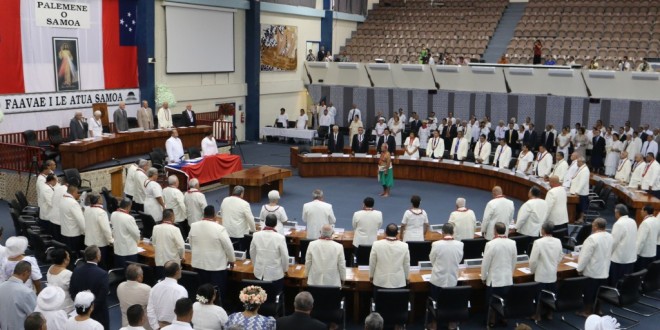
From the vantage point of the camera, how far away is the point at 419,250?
10.0 meters

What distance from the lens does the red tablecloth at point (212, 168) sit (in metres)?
17.3

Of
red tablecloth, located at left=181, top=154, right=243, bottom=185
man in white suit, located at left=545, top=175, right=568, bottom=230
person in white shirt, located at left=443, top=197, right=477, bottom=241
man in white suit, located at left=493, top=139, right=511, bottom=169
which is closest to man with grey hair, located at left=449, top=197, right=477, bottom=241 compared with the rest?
person in white shirt, located at left=443, top=197, right=477, bottom=241

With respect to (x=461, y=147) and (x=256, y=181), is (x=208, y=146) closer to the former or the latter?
(x=256, y=181)

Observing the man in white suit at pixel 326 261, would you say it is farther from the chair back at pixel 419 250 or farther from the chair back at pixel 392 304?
the chair back at pixel 419 250

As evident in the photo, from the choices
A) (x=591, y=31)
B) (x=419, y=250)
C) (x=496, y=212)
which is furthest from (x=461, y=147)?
(x=419, y=250)

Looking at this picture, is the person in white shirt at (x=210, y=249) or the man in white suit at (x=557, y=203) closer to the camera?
the person in white shirt at (x=210, y=249)

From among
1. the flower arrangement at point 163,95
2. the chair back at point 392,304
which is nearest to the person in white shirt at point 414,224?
the chair back at point 392,304

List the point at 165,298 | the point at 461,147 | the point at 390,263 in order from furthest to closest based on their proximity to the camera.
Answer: the point at 461,147
the point at 390,263
the point at 165,298

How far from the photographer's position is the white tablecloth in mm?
26906

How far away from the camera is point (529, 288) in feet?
27.8

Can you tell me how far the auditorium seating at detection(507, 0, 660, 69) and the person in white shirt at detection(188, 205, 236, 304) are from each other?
18.6 metres

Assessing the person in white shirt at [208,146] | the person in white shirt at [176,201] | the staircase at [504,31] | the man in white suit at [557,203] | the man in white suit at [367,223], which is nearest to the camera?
the man in white suit at [367,223]

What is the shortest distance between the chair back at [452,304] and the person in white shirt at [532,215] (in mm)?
3585

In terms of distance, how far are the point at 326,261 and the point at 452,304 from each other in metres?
1.77
